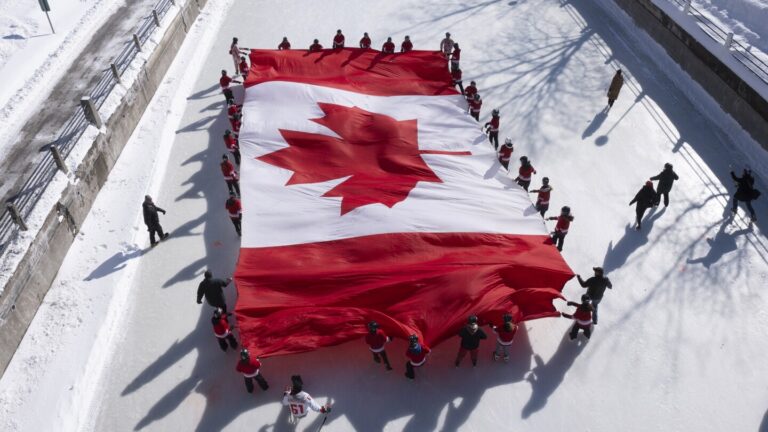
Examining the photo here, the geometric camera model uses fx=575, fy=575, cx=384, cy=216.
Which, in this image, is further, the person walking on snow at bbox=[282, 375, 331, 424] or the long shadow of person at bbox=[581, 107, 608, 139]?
the long shadow of person at bbox=[581, 107, 608, 139]

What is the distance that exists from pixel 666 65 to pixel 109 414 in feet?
45.2

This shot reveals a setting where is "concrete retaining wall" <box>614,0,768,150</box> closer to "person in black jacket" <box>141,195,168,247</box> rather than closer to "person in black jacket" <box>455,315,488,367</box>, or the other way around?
"person in black jacket" <box>455,315,488,367</box>

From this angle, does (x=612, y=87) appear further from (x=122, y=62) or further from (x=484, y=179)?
(x=122, y=62)

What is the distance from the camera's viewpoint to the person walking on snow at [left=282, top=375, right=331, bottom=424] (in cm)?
620

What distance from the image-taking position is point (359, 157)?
9375mm

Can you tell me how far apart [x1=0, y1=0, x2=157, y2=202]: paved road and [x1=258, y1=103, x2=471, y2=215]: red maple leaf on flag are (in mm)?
5645

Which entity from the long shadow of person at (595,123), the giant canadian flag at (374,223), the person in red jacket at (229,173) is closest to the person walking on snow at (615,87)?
the long shadow of person at (595,123)

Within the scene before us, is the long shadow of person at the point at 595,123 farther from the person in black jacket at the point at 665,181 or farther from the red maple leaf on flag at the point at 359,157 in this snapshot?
the red maple leaf on flag at the point at 359,157

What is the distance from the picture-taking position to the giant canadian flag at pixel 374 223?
273 inches

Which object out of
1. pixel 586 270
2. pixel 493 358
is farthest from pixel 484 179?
pixel 493 358

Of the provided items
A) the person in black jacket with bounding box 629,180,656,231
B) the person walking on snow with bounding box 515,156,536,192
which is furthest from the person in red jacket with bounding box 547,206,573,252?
the person in black jacket with bounding box 629,180,656,231

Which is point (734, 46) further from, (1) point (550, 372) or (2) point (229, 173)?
(2) point (229, 173)

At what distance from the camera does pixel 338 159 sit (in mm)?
9289

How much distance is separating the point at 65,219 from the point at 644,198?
898 centimetres
